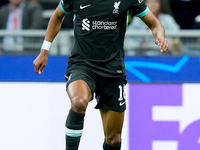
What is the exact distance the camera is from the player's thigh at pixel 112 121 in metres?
4.21

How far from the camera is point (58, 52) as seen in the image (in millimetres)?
6781

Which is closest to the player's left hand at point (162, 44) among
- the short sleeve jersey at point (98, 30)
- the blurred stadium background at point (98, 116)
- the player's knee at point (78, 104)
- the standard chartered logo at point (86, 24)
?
the short sleeve jersey at point (98, 30)

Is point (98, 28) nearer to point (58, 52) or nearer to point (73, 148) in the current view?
point (73, 148)

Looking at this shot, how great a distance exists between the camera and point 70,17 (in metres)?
6.88

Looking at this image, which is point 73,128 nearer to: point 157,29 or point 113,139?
point 113,139

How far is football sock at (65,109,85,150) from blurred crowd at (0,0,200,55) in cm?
305

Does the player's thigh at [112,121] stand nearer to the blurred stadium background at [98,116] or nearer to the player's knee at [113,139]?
the player's knee at [113,139]

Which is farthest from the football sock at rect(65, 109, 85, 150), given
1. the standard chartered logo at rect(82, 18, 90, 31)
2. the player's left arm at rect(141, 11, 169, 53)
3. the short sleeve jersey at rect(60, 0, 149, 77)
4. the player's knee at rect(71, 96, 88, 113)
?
the player's left arm at rect(141, 11, 169, 53)

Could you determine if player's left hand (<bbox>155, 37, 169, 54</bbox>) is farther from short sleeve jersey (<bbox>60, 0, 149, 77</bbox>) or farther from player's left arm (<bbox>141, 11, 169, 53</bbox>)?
short sleeve jersey (<bbox>60, 0, 149, 77</bbox>)

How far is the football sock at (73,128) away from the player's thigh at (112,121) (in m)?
0.54

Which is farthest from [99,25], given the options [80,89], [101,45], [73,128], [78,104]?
[73,128]

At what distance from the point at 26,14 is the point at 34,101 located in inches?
79.1

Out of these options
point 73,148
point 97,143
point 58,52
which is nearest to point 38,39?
point 58,52

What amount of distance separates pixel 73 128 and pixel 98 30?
0.89 metres
